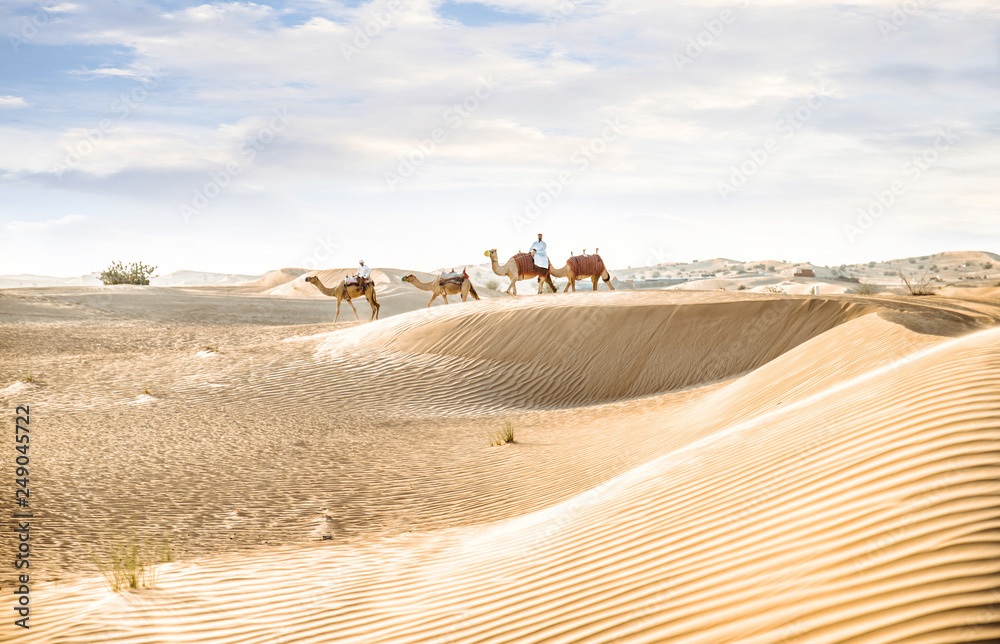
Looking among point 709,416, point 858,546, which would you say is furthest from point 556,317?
point 858,546

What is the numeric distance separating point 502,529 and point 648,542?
2.16 metres

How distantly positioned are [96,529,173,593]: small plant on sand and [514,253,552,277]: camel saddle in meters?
17.2

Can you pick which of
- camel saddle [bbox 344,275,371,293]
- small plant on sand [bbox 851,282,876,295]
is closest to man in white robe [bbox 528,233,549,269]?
camel saddle [bbox 344,275,371,293]

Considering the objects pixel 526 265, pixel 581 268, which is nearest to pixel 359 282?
pixel 526 265

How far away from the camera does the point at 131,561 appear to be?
4.99 meters

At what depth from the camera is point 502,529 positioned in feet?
19.7

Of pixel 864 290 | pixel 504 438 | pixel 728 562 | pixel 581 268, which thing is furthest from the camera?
pixel 864 290

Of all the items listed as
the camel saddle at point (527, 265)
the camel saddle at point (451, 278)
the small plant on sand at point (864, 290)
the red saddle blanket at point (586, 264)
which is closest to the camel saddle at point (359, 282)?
the camel saddle at point (451, 278)

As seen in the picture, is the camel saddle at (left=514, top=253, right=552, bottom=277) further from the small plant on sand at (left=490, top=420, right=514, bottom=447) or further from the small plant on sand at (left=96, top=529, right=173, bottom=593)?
the small plant on sand at (left=96, top=529, right=173, bottom=593)

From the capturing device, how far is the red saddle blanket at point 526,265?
23.0m

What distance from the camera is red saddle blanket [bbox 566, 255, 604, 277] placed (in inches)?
925

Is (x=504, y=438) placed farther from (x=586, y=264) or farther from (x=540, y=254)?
(x=586, y=264)

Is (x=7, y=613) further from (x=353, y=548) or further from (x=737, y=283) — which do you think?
(x=737, y=283)

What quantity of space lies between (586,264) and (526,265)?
2.02m
